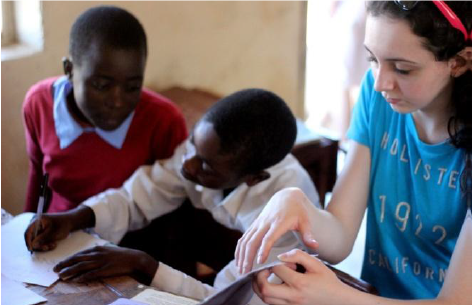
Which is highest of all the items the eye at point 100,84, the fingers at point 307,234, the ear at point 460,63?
the ear at point 460,63

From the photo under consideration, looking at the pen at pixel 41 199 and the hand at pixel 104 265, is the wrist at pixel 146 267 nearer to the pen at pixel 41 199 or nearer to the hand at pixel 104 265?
the hand at pixel 104 265

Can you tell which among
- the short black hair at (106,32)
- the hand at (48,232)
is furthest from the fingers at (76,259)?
the short black hair at (106,32)

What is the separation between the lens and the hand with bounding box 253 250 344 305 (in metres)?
1.18

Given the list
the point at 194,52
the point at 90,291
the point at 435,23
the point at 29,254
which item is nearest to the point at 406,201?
the point at 435,23

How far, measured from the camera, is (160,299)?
1.29 metres

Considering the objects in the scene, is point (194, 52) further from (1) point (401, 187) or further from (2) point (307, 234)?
(2) point (307, 234)

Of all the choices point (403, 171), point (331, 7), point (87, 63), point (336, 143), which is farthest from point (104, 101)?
point (331, 7)

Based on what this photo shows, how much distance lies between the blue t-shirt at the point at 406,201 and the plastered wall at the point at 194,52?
3.47ft

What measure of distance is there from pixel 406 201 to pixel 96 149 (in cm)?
86

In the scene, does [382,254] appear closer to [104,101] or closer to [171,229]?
[171,229]

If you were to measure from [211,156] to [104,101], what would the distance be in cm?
35

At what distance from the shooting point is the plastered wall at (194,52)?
86.9 inches

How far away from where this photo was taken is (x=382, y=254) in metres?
1.66

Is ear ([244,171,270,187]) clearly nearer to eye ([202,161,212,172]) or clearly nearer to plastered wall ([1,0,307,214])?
eye ([202,161,212,172])
